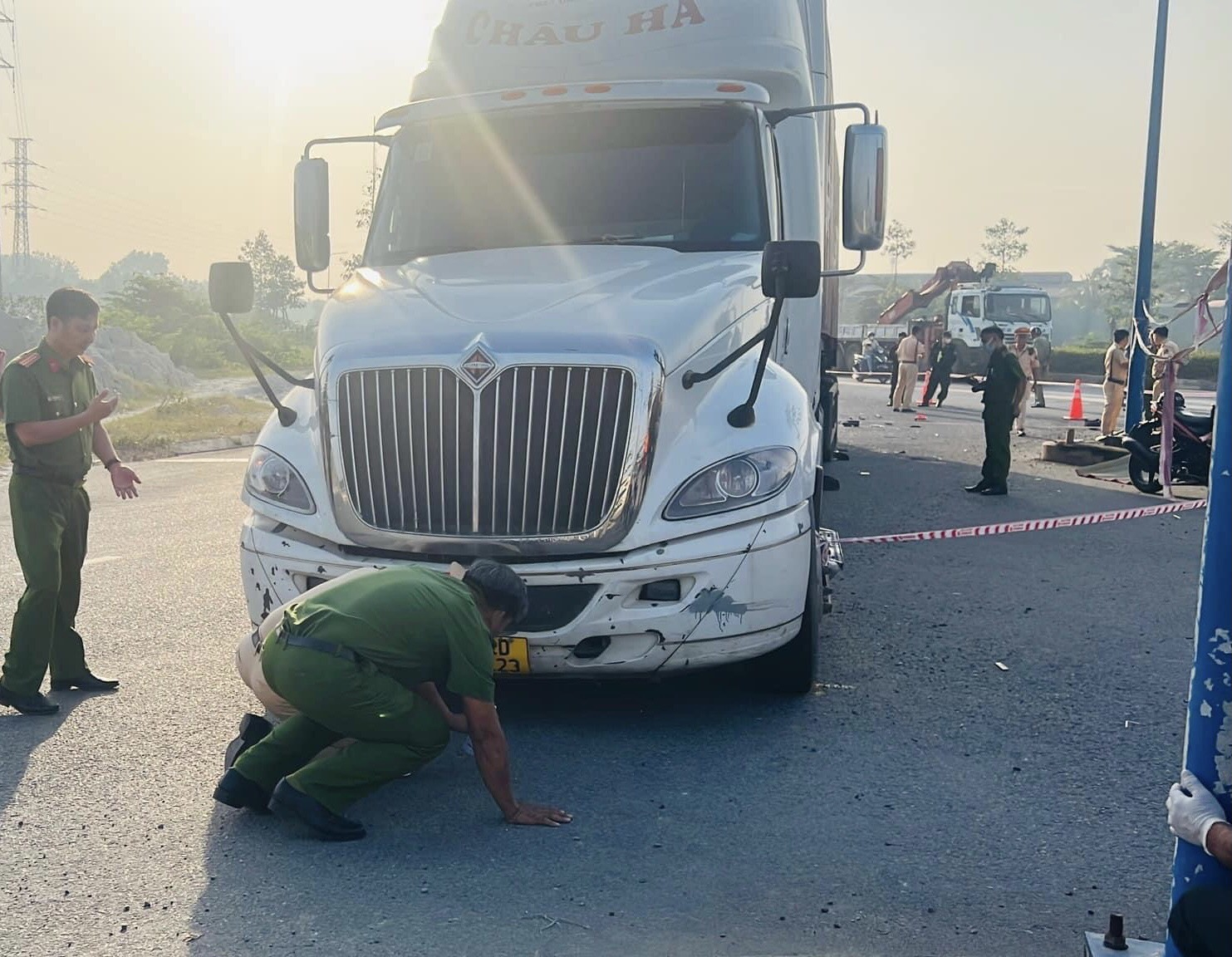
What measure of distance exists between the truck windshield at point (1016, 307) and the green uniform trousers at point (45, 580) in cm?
3470

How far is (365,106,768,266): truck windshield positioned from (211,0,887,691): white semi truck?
1 cm

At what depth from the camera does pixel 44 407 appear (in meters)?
5.30

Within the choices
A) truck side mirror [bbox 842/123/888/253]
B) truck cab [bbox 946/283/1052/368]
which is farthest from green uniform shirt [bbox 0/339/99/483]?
truck cab [bbox 946/283/1052/368]

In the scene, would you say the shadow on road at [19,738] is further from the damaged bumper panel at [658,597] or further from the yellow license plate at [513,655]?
the yellow license plate at [513,655]

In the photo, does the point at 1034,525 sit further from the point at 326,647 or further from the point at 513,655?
the point at 326,647

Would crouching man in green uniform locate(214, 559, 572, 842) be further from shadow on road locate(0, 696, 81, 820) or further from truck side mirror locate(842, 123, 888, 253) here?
truck side mirror locate(842, 123, 888, 253)

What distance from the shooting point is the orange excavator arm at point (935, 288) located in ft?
133

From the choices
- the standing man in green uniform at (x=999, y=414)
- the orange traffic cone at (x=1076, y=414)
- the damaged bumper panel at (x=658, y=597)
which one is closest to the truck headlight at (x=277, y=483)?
the damaged bumper panel at (x=658, y=597)

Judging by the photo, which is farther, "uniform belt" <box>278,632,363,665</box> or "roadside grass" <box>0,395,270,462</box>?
"roadside grass" <box>0,395,270,462</box>

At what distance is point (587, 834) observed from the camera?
3.98 m

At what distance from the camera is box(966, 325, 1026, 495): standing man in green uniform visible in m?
12.2

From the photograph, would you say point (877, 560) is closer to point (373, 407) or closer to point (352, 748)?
point (373, 407)

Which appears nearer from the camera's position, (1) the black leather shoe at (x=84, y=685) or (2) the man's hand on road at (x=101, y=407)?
(2) the man's hand on road at (x=101, y=407)

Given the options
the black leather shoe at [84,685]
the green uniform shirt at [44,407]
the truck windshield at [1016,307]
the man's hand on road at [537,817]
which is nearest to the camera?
the man's hand on road at [537,817]
